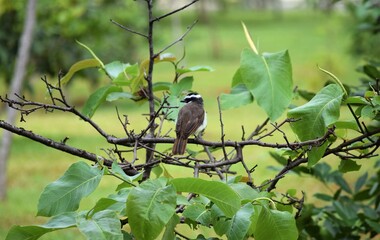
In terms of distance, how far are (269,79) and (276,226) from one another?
A: 46 cm

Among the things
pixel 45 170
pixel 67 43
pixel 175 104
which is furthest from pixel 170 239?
pixel 67 43

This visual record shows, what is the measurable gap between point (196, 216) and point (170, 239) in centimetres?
11

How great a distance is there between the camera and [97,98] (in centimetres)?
229

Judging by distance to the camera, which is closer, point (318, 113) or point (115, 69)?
point (318, 113)

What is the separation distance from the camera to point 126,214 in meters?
1.46

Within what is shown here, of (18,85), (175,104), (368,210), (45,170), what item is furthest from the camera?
(45,170)

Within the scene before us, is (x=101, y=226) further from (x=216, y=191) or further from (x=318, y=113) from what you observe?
(x=318, y=113)

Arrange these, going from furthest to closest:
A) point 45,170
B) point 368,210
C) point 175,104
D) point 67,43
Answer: point 67,43 → point 45,170 → point 368,210 → point 175,104

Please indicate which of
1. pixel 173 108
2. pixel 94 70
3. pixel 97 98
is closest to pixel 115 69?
pixel 97 98

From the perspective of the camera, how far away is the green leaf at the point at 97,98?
2270 millimetres

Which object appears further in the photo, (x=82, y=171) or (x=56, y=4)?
(x=56, y=4)

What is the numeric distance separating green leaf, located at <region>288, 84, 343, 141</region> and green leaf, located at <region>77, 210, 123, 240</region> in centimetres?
52

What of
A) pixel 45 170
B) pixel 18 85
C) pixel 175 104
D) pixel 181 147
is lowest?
pixel 45 170

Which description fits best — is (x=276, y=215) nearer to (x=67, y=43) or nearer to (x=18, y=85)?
(x=18, y=85)
